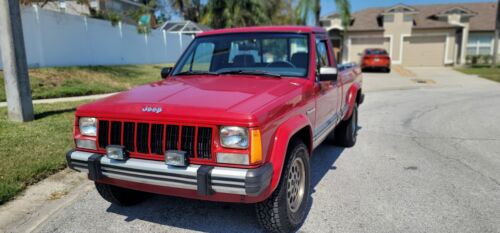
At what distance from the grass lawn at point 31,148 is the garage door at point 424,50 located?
2903cm

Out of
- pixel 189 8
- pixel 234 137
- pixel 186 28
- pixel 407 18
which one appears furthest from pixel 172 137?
pixel 189 8

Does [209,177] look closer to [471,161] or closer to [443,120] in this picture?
[471,161]

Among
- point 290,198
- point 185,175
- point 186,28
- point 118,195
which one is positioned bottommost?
point 118,195

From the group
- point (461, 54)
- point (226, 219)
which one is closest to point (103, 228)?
point (226, 219)

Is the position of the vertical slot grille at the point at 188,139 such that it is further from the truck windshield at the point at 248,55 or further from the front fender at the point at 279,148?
the truck windshield at the point at 248,55

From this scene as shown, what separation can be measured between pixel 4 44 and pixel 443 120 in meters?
9.05

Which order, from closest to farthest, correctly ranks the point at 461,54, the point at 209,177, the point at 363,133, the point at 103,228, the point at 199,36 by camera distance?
the point at 209,177
the point at 103,228
the point at 199,36
the point at 363,133
the point at 461,54

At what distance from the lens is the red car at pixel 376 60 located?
77.4 feet

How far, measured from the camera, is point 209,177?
2.84 m

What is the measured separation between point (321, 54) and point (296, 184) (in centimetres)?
193

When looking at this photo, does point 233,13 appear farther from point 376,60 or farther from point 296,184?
point 296,184

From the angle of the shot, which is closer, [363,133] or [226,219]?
[226,219]

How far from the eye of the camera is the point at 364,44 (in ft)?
106

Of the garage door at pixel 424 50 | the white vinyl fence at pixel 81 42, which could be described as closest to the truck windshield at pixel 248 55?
the white vinyl fence at pixel 81 42
